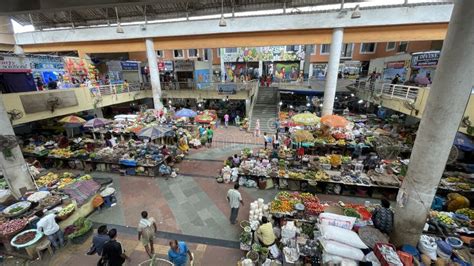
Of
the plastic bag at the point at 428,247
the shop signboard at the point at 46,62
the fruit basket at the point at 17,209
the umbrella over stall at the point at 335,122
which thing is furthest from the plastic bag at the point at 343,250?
the shop signboard at the point at 46,62

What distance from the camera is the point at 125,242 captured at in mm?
6707

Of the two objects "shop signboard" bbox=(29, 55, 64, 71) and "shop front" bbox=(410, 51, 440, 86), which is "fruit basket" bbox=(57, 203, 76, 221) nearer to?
"shop signboard" bbox=(29, 55, 64, 71)

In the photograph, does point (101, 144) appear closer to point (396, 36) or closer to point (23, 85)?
point (23, 85)

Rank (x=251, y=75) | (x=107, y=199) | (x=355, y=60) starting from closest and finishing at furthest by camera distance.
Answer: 1. (x=107, y=199)
2. (x=355, y=60)
3. (x=251, y=75)

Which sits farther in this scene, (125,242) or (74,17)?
(74,17)

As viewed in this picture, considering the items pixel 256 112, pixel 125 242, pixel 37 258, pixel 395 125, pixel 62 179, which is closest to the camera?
pixel 37 258

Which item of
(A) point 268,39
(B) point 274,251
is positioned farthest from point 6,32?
(B) point 274,251

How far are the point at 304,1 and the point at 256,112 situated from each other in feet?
→ 31.8

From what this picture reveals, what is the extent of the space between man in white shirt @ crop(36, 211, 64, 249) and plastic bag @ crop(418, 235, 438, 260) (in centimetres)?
1056

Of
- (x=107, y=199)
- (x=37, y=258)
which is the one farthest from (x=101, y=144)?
(x=37, y=258)

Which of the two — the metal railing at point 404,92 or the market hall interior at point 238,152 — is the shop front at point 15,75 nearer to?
the market hall interior at point 238,152

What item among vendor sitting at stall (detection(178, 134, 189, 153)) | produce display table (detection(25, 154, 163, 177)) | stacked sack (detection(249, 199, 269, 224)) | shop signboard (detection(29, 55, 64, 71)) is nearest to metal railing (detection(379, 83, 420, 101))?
stacked sack (detection(249, 199, 269, 224))

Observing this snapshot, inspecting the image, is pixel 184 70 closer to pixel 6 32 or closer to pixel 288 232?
pixel 6 32

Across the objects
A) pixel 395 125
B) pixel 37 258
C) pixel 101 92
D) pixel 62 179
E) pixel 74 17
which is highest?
pixel 74 17
